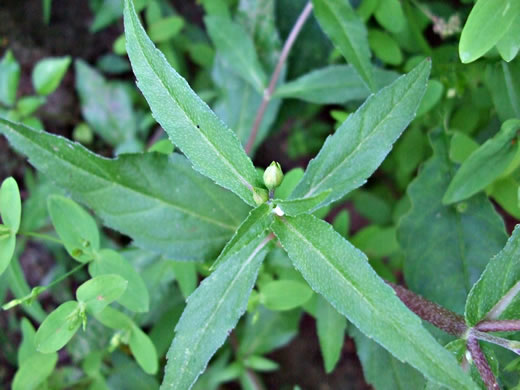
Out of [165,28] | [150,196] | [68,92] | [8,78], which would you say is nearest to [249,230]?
[150,196]

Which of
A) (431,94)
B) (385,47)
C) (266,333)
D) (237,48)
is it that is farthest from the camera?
(266,333)

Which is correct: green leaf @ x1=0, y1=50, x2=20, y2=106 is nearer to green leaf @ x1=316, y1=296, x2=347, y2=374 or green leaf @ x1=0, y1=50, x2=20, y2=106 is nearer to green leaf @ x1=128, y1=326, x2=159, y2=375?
green leaf @ x1=128, y1=326, x2=159, y2=375

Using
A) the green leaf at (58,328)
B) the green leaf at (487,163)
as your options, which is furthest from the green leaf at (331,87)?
the green leaf at (58,328)

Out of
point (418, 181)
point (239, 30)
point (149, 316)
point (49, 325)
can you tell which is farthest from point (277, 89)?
point (49, 325)

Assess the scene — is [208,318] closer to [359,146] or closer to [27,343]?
[359,146]

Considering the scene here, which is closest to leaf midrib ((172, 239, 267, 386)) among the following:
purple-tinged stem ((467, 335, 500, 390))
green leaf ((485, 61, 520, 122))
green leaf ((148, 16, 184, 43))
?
purple-tinged stem ((467, 335, 500, 390))

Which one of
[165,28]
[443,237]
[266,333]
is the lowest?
[266,333]
